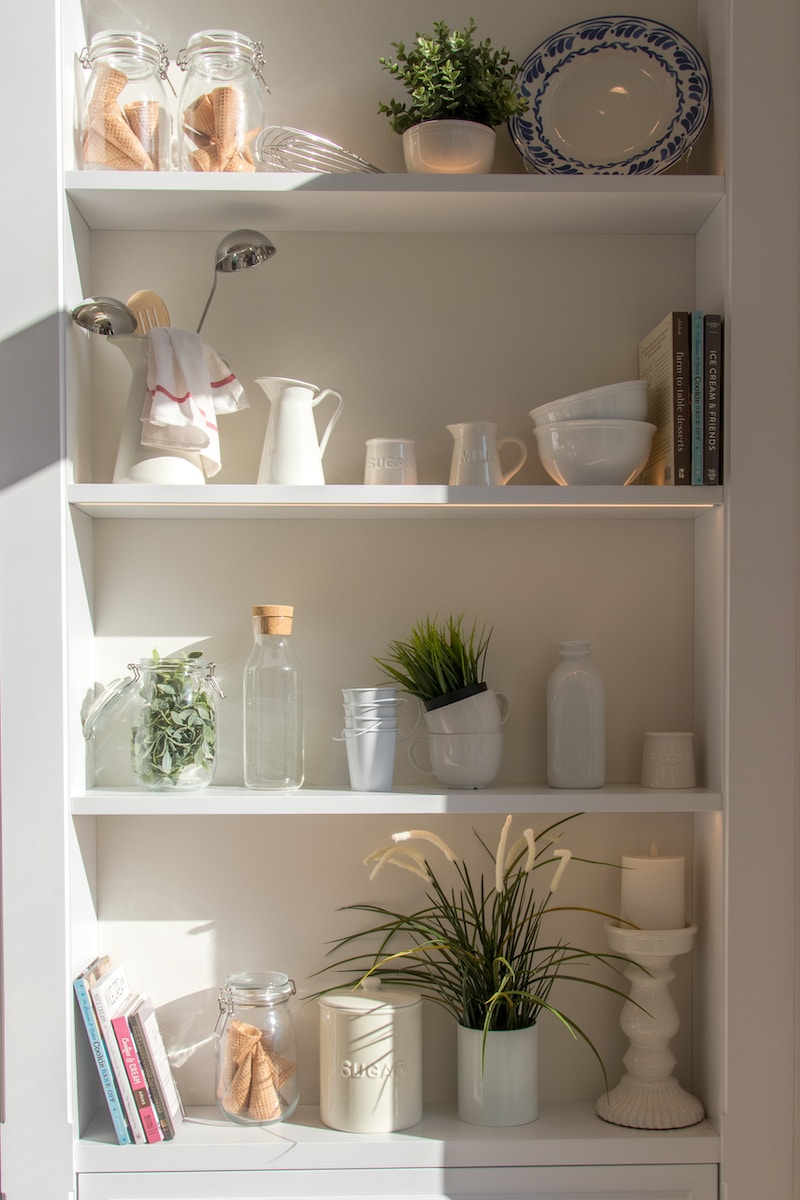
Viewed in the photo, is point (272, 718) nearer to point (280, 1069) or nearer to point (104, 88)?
point (280, 1069)

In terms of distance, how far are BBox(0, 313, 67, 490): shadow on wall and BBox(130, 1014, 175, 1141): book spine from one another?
2.43 feet

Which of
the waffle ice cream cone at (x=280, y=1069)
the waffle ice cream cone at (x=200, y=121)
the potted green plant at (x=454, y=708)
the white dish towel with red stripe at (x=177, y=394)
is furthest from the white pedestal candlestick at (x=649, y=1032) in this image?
the waffle ice cream cone at (x=200, y=121)

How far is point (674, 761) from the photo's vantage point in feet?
5.08

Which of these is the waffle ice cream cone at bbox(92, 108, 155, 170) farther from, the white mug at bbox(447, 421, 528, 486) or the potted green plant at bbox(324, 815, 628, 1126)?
the potted green plant at bbox(324, 815, 628, 1126)

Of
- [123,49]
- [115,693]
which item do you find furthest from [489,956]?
[123,49]

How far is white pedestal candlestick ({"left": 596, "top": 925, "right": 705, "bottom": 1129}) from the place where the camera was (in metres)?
1.52

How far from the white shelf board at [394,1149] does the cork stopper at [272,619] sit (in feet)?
2.21

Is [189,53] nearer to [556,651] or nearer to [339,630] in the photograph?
[339,630]

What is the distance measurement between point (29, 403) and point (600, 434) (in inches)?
29.8

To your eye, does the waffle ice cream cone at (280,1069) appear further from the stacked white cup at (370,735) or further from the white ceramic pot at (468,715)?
the white ceramic pot at (468,715)

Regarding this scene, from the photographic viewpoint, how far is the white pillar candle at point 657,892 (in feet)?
5.12

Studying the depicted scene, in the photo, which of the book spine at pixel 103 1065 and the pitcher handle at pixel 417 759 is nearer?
the book spine at pixel 103 1065

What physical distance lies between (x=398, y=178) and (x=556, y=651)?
0.70 m

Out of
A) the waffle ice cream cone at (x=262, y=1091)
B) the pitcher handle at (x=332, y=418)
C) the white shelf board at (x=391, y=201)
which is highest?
the white shelf board at (x=391, y=201)
